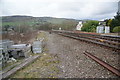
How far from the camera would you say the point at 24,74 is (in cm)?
351

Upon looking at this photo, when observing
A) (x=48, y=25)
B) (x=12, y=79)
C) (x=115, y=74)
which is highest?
(x=48, y=25)

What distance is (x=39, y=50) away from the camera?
6660 millimetres

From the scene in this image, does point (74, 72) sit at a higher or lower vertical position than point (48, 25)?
lower

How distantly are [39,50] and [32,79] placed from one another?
11.7 feet

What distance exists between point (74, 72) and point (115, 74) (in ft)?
4.28

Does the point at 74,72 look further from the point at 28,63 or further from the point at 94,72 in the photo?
the point at 28,63

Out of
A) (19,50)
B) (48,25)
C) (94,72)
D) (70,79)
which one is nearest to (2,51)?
(19,50)

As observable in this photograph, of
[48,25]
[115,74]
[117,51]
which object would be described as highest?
[48,25]

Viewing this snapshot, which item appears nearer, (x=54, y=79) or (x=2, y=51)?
(x=54, y=79)

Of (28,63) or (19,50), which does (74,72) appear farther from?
(19,50)

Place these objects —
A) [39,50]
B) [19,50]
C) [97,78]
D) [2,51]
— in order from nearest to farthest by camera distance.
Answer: [97,78] → [2,51] → [19,50] → [39,50]

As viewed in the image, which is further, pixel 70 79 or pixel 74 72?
pixel 74 72

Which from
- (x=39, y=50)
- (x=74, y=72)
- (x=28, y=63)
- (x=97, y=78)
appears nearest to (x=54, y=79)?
(x=74, y=72)

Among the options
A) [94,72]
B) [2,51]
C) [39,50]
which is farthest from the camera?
[39,50]
